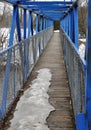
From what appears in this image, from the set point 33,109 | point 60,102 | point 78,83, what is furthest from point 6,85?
point 78,83

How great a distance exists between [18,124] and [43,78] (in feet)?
15.7

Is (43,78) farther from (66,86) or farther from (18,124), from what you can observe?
(18,124)

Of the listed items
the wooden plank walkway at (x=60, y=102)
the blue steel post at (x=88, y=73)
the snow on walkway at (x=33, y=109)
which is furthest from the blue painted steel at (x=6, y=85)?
the blue steel post at (x=88, y=73)

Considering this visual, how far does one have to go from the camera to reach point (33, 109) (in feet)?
22.7

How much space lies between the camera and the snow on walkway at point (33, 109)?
19.3ft

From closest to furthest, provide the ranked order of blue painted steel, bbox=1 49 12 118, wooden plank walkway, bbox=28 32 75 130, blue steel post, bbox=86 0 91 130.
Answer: blue steel post, bbox=86 0 91 130
wooden plank walkway, bbox=28 32 75 130
blue painted steel, bbox=1 49 12 118

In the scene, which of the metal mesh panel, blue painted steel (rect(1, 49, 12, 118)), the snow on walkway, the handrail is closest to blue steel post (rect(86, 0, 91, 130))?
the handrail

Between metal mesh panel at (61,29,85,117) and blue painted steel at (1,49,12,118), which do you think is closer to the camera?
metal mesh panel at (61,29,85,117)

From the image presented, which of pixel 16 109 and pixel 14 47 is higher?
pixel 14 47

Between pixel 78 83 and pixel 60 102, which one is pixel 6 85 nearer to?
pixel 60 102

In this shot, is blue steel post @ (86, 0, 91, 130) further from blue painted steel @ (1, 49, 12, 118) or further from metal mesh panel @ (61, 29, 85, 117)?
blue painted steel @ (1, 49, 12, 118)

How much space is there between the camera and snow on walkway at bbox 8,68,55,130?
5.87 metres

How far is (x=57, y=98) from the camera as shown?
26.5 ft

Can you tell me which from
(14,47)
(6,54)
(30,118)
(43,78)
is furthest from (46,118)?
(43,78)
